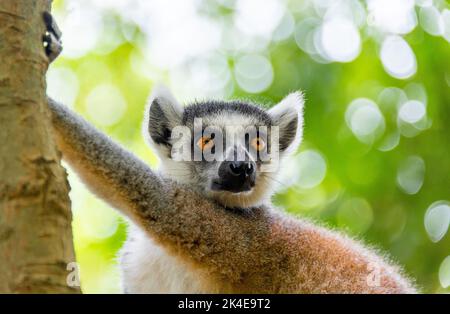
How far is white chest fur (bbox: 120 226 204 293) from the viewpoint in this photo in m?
4.59

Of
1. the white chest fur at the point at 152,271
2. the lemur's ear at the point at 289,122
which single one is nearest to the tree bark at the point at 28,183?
the white chest fur at the point at 152,271

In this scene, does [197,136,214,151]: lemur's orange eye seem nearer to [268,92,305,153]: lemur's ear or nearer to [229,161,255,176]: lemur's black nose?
[229,161,255,176]: lemur's black nose

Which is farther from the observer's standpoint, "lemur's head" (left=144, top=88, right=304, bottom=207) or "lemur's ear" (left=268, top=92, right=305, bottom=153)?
"lemur's ear" (left=268, top=92, right=305, bottom=153)

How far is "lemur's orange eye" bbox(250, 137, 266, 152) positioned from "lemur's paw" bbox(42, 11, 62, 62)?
7.56 ft

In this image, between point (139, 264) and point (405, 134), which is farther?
point (405, 134)

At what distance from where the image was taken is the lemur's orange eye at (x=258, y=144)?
5566mm

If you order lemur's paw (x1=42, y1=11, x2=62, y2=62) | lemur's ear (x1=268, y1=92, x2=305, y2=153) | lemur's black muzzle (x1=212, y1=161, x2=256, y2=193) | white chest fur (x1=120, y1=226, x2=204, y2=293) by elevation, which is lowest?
white chest fur (x1=120, y1=226, x2=204, y2=293)

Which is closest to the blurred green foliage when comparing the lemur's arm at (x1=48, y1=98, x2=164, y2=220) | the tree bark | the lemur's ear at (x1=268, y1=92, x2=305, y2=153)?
the lemur's ear at (x1=268, y1=92, x2=305, y2=153)

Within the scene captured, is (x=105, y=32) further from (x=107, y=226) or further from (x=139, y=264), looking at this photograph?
(x=139, y=264)

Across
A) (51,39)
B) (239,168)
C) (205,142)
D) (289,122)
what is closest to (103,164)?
(51,39)
